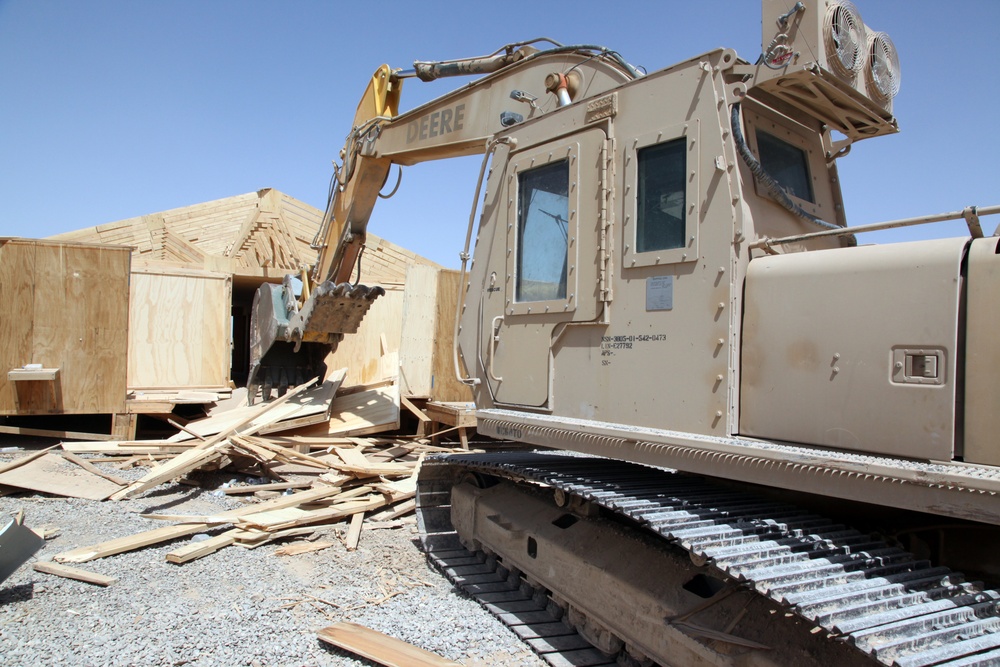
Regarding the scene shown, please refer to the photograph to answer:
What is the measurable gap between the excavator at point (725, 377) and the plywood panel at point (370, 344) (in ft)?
25.8

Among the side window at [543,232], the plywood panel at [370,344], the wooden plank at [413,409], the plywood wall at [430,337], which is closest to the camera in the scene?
the side window at [543,232]

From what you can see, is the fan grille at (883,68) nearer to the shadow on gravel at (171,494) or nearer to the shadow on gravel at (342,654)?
the shadow on gravel at (342,654)

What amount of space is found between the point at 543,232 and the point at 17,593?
3931mm

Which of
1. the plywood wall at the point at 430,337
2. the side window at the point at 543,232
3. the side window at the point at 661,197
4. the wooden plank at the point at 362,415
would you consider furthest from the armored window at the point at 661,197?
the plywood wall at the point at 430,337

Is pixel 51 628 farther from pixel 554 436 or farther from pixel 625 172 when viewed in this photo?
pixel 625 172

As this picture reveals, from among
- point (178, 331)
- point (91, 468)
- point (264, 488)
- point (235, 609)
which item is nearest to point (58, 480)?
point (91, 468)

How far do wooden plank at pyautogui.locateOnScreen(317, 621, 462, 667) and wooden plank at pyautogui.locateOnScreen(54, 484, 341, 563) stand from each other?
7.22ft

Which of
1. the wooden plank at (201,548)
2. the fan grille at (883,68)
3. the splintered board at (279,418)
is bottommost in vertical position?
the wooden plank at (201,548)

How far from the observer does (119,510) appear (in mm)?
6461

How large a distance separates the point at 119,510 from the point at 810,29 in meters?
6.48

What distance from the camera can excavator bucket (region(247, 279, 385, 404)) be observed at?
348 inches

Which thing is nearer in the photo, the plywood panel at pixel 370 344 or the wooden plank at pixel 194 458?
the wooden plank at pixel 194 458

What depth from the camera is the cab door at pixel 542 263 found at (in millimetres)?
4039

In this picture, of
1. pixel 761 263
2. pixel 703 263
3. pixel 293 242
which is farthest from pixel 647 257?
pixel 293 242
